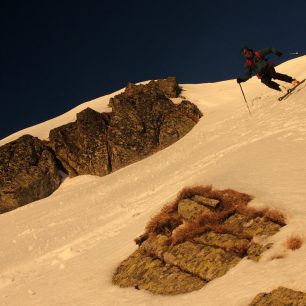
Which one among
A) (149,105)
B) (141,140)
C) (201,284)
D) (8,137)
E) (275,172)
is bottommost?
(201,284)

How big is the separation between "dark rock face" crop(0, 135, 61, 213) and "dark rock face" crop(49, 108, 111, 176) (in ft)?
3.83

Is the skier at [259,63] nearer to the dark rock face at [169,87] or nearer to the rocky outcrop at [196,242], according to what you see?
the rocky outcrop at [196,242]

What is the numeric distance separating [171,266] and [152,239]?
205 cm

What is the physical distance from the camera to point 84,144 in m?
39.1

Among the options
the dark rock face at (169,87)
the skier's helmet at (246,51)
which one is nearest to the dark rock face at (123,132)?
the dark rock face at (169,87)

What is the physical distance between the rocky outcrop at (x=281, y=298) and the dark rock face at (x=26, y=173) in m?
28.7

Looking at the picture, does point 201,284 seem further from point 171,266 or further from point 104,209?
point 104,209

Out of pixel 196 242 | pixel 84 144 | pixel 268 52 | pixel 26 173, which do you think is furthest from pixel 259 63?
pixel 26 173

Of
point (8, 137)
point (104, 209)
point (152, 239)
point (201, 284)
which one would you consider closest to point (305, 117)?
point (104, 209)

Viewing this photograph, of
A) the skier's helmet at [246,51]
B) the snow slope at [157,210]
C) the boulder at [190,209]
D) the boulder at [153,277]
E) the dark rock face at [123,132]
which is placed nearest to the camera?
the snow slope at [157,210]

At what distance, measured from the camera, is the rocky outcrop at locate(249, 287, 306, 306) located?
Answer: 803 cm

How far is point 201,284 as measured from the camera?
10.8 m

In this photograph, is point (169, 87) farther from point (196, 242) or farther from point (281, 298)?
point (281, 298)

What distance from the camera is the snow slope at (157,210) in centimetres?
1038
